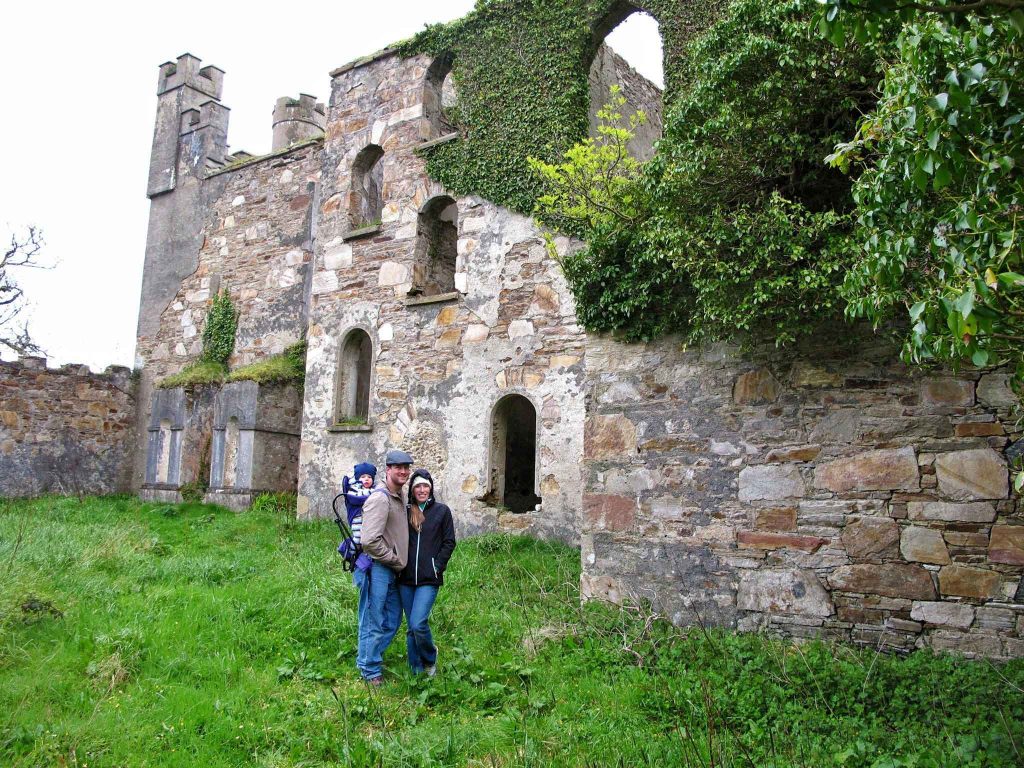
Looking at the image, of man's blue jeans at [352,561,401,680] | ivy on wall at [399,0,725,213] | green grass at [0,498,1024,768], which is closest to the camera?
green grass at [0,498,1024,768]

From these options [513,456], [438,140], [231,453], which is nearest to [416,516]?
[513,456]

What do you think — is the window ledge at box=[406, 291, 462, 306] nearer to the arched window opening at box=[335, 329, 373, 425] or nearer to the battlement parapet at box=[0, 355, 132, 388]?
the arched window opening at box=[335, 329, 373, 425]

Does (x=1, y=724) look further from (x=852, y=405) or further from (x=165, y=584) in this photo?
(x=852, y=405)

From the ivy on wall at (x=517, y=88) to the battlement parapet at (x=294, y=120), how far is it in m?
5.85

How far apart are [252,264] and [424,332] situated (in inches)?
204

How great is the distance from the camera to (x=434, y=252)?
39.2ft

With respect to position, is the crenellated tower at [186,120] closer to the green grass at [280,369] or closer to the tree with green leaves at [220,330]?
the tree with green leaves at [220,330]

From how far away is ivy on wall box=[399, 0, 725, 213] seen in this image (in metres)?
10.2

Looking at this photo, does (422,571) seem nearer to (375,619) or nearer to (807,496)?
(375,619)

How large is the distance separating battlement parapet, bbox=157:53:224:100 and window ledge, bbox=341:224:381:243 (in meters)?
6.85

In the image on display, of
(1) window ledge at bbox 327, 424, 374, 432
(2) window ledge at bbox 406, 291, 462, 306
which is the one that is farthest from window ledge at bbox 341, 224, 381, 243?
(1) window ledge at bbox 327, 424, 374, 432

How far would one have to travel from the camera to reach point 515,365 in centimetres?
1016

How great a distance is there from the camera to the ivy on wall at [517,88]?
10219mm

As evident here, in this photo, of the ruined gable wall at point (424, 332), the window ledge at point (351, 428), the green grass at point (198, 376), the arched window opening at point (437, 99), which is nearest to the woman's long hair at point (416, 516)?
the ruined gable wall at point (424, 332)
